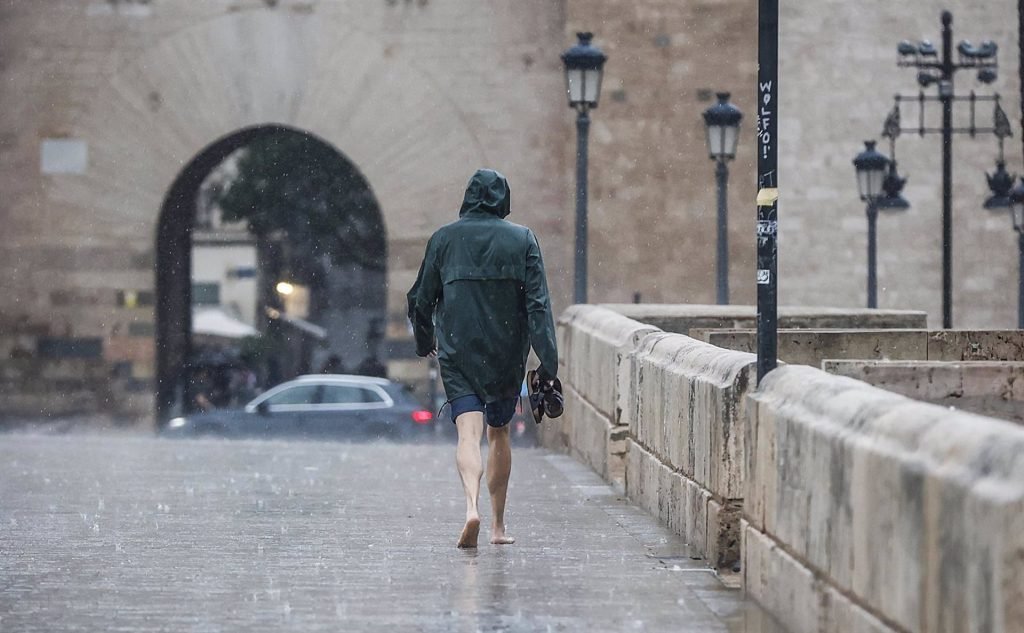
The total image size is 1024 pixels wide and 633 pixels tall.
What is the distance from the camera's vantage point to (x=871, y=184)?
21688 mm

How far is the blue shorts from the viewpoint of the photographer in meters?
7.29

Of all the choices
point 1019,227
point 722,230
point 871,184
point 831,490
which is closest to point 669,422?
point 831,490

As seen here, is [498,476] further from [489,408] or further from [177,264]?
[177,264]

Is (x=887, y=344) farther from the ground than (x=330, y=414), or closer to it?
farther from the ground

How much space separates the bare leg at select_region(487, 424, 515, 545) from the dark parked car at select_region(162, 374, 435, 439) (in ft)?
45.9

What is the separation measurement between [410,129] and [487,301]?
17.2 meters

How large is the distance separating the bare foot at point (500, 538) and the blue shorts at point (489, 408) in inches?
16.9

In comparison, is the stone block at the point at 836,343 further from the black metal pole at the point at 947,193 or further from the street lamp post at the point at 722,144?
the black metal pole at the point at 947,193

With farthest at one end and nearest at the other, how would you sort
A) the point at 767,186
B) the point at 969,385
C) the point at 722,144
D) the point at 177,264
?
1. the point at 177,264
2. the point at 722,144
3. the point at 969,385
4. the point at 767,186

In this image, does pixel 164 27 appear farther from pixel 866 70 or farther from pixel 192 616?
pixel 192 616

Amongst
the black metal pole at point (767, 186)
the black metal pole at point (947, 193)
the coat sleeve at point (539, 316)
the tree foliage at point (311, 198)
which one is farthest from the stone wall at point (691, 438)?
the tree foliage at point (311, 198)

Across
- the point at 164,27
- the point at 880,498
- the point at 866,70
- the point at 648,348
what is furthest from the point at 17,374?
the point at 880,498

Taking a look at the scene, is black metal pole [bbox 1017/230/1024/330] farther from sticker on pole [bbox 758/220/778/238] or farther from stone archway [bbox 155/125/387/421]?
sticker on pole [bbox 758/220/778/238]

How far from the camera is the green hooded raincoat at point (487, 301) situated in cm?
730
